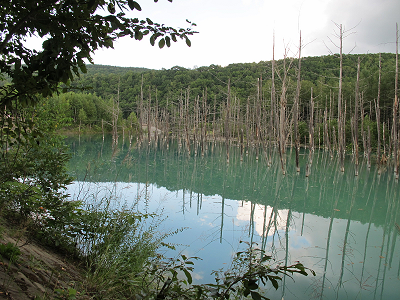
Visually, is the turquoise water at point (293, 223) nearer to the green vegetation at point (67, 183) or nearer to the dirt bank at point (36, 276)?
the green vegetation at point (67, 183)

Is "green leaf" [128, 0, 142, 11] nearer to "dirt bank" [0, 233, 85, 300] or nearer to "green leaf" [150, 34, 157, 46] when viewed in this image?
"green leaf" [150, 34, 157, 46]

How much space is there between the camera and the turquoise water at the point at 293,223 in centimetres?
372

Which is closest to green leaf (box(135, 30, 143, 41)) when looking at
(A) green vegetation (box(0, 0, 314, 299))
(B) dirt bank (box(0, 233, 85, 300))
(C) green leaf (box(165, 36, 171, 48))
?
(A) green vegetation (box(0, 0, 314, 299))

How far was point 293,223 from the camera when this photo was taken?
6.11m

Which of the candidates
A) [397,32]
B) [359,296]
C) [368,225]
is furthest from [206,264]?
[397,32]

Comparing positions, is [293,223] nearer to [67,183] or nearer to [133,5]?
[67,183]

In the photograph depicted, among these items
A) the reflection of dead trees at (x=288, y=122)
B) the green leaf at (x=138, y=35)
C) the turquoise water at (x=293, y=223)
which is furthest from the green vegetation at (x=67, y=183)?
the reflection of dead trees at (x=288, y=122)

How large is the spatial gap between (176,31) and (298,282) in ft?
11.7

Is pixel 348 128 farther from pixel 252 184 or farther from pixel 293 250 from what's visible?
pixel 293 250

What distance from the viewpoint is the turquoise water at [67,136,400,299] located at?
3717 millimetres

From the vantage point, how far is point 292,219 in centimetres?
640

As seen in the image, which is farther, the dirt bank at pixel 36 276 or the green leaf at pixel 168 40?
the green leaf at pixel 168 40

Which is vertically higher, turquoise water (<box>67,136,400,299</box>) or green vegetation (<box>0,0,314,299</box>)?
green vegetation (<box>0,0,314,299</box>)

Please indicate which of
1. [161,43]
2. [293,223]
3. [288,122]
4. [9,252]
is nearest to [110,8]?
[161,43]
